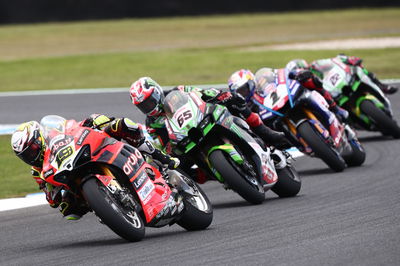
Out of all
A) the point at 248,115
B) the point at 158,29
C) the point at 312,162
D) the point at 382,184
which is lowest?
the point at 158,29

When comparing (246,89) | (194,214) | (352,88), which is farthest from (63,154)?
(352,88)

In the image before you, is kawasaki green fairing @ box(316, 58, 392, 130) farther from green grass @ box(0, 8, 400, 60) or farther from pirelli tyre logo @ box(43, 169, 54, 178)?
green grass @ box(0, 8, 400, 60)

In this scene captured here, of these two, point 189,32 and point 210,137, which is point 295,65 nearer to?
point 210,137

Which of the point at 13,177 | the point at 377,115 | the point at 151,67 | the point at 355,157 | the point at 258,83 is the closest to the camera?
the point at 258,83

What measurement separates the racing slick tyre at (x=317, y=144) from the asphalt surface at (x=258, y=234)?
0.22 meters

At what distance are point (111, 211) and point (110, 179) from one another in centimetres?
34

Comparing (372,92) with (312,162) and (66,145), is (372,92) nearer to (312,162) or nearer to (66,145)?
(312,162)

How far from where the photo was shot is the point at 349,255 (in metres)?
Answer: 6.15

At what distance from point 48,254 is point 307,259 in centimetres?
202

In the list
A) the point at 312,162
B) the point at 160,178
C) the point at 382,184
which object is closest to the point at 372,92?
the point at 312,162

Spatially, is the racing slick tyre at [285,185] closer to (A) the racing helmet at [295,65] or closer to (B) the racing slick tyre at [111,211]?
(A) the racing helmet at [295,65]

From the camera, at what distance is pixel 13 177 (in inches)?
460

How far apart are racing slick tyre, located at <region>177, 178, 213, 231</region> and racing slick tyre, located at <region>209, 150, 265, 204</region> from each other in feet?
2.68

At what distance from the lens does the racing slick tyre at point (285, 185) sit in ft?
31.0
